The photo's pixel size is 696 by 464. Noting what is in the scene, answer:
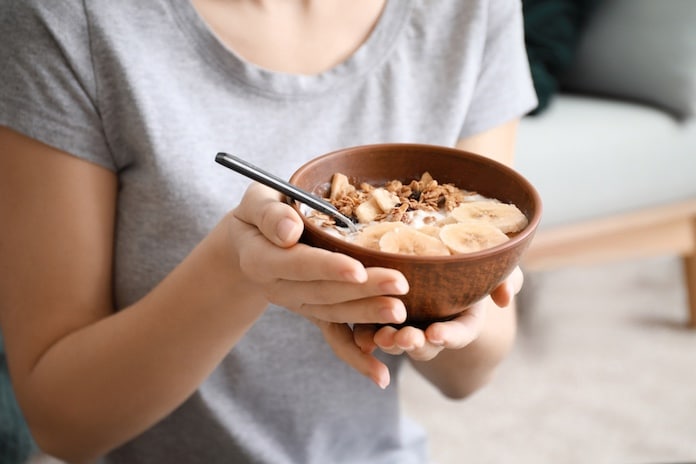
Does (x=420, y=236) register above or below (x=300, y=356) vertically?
above

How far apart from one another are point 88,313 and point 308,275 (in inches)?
15.2

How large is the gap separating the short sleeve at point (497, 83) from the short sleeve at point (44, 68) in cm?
48

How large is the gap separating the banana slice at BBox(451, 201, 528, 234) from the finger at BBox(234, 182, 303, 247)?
15 cm

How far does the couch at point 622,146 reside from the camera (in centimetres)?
182

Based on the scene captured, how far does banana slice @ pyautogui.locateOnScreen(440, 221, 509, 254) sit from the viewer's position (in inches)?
22.6

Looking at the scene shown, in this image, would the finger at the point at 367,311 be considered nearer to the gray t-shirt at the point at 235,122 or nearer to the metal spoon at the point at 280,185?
the metal spoon at the point at 280,185

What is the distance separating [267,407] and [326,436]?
9 cm

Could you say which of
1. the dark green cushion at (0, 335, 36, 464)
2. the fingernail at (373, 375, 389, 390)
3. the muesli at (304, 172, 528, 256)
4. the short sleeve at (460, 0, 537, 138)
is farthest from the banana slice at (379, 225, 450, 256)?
the dark green cushion at (0, 335, 36, 464)

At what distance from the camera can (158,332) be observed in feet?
2.53

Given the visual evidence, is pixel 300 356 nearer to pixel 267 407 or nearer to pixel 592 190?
pixel 267 407

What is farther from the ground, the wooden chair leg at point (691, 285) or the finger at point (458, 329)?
the finger at point (458, 329)

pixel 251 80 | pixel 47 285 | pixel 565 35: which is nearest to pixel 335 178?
pixel 251 80

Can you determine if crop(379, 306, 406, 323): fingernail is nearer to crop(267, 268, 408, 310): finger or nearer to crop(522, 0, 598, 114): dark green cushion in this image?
crop(267, 268, 408, 310): finger

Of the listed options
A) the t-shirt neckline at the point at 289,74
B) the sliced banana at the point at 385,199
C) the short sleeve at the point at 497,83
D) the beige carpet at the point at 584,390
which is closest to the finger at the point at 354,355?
the sliced banana at the point at 385,199
